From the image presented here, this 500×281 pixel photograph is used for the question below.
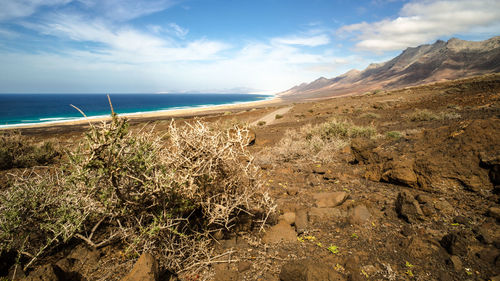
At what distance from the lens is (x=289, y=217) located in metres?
3.46

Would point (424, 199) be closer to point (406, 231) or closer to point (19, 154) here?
point (406, 231)

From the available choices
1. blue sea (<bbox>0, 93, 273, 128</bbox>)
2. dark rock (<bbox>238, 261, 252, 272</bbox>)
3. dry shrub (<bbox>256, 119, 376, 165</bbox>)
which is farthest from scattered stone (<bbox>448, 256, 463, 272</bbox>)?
blue sea (<bbox>0, 93, 273, 128</bbox>)

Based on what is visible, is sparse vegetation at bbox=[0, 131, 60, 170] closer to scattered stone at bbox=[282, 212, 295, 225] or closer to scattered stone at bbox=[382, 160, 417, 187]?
scattered stone at bbox=[282, 212, 295, 225]

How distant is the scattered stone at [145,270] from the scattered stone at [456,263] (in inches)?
122

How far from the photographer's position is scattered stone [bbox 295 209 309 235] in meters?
3.22

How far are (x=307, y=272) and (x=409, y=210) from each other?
201 cm

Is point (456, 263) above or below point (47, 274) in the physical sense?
below


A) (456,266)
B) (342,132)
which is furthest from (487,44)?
(456,266)

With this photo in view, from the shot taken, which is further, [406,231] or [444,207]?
[444,207]

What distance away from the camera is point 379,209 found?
139 inches

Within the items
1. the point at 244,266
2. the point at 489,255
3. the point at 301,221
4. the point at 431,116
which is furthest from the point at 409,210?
the point at 431,116

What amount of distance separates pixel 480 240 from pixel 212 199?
3.23 metres

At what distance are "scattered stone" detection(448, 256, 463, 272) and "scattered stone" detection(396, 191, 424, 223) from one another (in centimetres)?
78

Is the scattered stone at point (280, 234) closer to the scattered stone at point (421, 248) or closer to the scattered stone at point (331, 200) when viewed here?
the scattered stone at point (331, 200)
